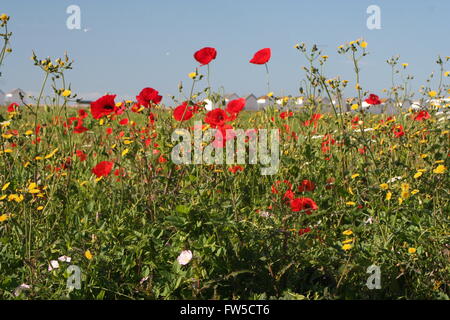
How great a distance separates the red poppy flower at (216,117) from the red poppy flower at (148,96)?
0.34 meters

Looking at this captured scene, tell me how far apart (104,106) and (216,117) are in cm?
72

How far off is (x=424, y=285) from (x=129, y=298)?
4.22ft

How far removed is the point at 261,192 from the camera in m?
3.57

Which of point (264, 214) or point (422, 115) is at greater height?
point (422, 115)

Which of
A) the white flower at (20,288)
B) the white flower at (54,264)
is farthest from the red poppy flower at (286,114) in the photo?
the white flower at (20,288)

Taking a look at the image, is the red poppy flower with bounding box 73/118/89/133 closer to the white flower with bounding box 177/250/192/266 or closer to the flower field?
the flower field

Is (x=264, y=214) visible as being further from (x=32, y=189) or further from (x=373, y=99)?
(x=373, y=99)

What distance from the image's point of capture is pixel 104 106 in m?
3.24

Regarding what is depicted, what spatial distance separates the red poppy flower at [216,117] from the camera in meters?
2.96

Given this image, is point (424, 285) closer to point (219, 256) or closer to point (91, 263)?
point (219, 256)

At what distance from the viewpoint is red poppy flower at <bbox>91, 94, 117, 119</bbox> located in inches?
125

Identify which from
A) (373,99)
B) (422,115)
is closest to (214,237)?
(373,99)
